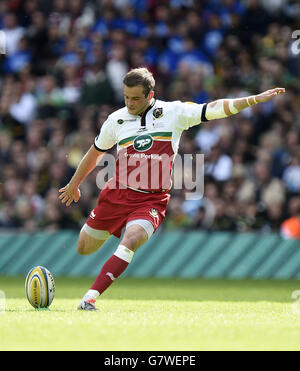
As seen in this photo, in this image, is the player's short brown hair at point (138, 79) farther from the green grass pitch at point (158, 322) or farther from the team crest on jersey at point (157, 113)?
the green grass pitch at point (158, 322)

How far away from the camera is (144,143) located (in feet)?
29.2

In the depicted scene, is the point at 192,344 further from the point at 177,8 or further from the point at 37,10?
the point at 37,10

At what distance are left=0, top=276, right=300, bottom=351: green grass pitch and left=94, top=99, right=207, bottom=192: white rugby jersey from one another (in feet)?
4.31

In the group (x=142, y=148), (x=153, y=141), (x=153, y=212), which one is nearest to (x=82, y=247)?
(x=153, y=212)

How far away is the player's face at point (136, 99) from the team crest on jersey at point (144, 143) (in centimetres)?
27

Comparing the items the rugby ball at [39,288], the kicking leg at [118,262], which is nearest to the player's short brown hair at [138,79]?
the kicking leg at [118,262]

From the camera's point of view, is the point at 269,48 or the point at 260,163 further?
the point at 269,48

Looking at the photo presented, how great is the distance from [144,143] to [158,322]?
2.29 meters

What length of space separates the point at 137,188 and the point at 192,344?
317cm

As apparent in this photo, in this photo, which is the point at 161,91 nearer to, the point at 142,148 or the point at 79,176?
the point at 79,176

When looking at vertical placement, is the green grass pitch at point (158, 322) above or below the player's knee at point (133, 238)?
below

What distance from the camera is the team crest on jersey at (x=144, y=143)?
888 centimetres

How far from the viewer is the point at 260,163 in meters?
15.1

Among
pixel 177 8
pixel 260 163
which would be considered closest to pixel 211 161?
pixel 260 163
